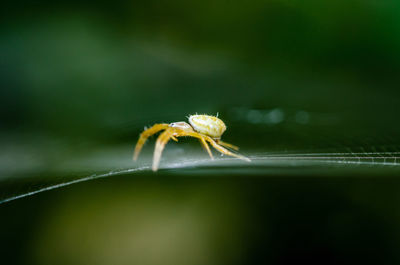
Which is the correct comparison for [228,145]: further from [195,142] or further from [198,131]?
[195,142]

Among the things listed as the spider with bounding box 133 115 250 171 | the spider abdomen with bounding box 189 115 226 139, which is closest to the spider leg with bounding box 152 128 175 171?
the spider with bounding box 133 115 250 171

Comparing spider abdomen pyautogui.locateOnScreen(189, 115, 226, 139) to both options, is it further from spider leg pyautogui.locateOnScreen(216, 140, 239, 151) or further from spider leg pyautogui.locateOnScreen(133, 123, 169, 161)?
spider leg pyautogui.locateOnScreen(133, 123, 169, 161)

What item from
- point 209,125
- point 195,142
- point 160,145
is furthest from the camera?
point 195,142

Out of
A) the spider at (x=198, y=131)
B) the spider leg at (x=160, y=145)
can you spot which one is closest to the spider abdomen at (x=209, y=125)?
the spider at (x=198, y=131)

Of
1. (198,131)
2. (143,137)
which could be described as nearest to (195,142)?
(198,131)

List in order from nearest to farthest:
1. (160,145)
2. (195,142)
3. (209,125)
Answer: (160,145)
(209,125)
(195,142)

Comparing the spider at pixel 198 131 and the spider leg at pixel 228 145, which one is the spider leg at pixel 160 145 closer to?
the spider at pixel 198 131
